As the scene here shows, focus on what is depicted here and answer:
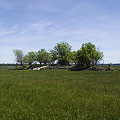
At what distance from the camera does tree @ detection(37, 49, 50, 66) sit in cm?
6872

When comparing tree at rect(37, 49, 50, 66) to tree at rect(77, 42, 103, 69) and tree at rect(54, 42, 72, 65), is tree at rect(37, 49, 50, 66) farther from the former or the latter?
tree at rect(77, 42, 103, 69)

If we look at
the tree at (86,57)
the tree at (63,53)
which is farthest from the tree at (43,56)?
the tree at (86,57)

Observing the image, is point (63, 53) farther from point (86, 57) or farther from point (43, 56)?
point (86, 57)

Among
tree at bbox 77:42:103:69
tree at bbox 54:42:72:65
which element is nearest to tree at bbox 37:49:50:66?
tree at bbox 54:42:72:65

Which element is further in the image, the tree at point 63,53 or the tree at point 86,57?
the tree at point 63,53

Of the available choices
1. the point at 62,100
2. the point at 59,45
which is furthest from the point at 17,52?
the point at 62,100

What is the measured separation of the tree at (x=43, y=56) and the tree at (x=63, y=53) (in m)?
5.54

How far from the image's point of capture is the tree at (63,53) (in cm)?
6594

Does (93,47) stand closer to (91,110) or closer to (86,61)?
(86,61)

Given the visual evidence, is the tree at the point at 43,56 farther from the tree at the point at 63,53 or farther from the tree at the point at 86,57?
the tree at the point at 86,57

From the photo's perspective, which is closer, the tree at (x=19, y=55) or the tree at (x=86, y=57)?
the tree at (x=86, y=57)

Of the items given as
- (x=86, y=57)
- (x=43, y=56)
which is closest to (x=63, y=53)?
(x=43, y=56)

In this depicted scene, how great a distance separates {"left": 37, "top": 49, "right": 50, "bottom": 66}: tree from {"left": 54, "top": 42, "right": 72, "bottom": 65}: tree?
5.54 metres

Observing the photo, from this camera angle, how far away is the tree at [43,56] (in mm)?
68719
